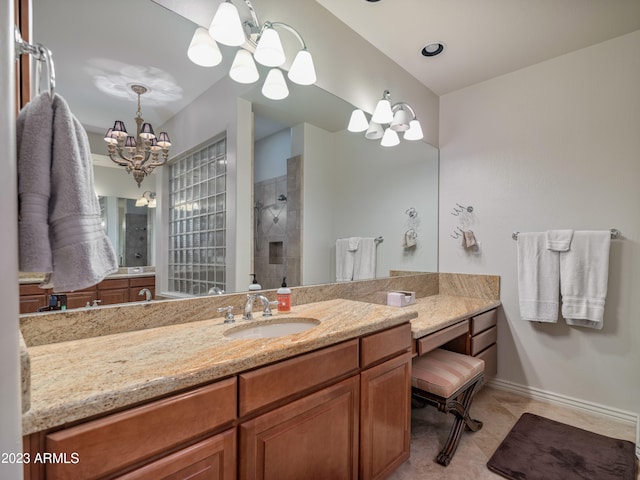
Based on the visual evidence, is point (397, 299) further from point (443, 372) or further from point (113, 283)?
point (113, 283)

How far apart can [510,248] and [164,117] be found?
2.61 m

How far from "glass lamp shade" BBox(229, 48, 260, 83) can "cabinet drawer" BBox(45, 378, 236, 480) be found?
1399 millimetres

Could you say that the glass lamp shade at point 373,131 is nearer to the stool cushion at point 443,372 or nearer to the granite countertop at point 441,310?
the granite countertop at point 441,310

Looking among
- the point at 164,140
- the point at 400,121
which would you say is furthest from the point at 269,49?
the point at 400,121

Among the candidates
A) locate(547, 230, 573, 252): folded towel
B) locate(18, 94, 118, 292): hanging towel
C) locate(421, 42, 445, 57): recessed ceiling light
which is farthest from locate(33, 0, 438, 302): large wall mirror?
locate(547, 230, 573, 252): folded towel

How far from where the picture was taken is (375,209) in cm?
260

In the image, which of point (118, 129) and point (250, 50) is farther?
→ point (250, 50)

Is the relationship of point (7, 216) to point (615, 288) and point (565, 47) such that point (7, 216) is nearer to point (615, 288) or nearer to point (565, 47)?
point (615, 288)

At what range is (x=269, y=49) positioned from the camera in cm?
155

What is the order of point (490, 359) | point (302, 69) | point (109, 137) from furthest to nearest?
point (490, 359), point (302, 69), point (109, 137)

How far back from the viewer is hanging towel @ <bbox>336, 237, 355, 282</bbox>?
2.26 metres

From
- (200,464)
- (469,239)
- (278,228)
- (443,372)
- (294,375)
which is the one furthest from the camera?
(469,239)

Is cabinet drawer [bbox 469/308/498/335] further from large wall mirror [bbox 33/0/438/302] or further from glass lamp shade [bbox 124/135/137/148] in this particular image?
glass lamp shade [bbox 124/135/137/148]

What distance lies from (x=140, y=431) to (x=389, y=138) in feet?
7.69
